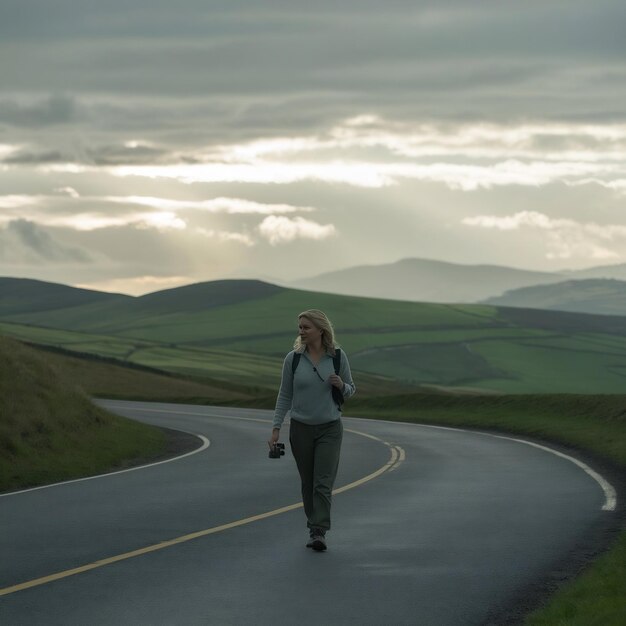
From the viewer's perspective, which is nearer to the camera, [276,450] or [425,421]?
[276,450]

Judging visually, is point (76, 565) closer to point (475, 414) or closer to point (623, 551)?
point (623, 551)

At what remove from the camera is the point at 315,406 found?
13688 millimetres

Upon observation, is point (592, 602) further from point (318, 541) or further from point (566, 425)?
point (566, 425)

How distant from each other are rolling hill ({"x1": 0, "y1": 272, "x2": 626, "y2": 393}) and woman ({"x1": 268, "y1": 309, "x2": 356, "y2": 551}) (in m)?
72.0

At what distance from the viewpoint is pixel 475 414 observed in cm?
4825

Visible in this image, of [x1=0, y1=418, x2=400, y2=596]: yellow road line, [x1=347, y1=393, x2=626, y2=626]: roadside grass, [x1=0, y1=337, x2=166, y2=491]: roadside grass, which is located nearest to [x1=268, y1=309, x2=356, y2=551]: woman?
[x1=0, y1=418, x2=400, y2=596]: yellow road line

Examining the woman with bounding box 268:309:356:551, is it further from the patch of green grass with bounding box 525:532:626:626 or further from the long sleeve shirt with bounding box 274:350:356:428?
the patch of green grass with bounding box 525:532:626:626

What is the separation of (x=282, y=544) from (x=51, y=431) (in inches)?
599

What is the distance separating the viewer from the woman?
13.5 metres

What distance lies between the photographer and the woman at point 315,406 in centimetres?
1350

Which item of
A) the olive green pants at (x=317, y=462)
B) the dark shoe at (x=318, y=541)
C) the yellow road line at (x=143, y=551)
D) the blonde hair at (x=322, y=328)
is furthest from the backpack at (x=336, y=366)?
the yellow road line at (x=143, y=551)

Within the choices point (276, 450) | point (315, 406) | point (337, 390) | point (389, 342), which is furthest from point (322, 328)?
point (389, 342)

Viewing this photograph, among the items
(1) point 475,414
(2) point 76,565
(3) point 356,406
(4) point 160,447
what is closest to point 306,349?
(2) point 76,565

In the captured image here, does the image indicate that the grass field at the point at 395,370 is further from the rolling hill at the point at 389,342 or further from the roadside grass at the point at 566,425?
the rolling hill at the point at 389,342
